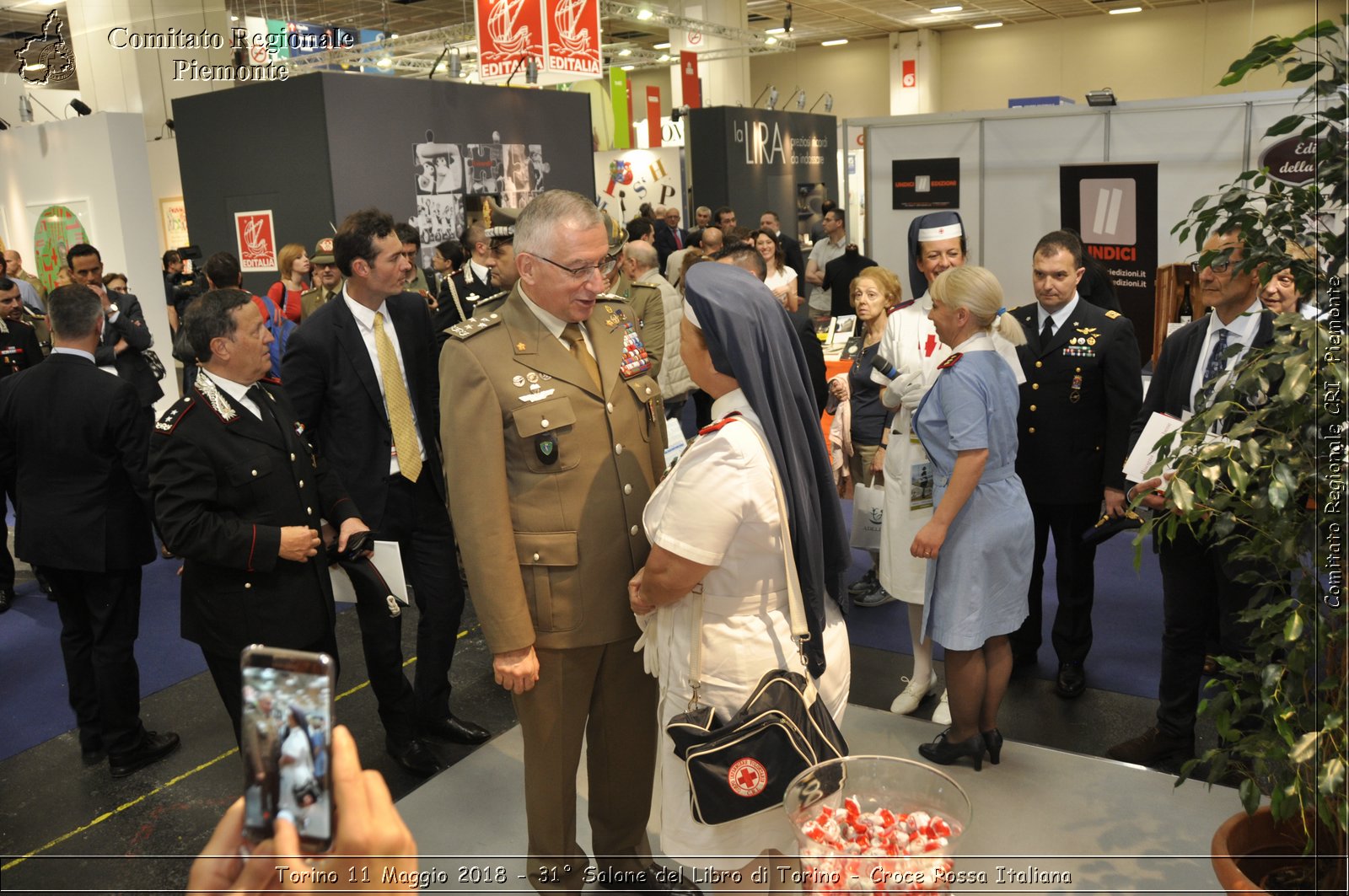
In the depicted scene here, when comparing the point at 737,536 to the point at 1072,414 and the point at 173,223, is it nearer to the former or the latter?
the point at 1072,414

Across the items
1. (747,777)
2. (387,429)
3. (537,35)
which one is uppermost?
(537,35)

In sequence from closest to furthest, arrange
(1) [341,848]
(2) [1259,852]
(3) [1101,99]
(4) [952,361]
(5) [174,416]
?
1. (1) [341,848]
2. (2) [1259,852]
3. (5) [174,416]
4. (4) [952,361]
5. (3) [1101,99]

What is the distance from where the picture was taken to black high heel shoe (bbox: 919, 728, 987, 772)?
125 inches

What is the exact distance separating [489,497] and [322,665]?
1346 mm

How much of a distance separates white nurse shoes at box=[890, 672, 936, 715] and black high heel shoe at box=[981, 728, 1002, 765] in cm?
47

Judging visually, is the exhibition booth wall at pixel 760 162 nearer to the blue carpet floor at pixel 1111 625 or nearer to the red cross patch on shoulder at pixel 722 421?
the blue carpet floor at pixel 1111 625

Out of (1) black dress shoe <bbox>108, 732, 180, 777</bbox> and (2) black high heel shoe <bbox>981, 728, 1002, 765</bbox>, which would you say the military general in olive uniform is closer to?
(2) black high heel shoe <bbox>981, 728, 1002, 765</bbox>

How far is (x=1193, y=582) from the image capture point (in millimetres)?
3172

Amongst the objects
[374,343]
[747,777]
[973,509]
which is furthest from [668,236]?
[747,777]

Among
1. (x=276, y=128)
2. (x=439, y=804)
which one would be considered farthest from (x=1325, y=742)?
(x=276, y=128)

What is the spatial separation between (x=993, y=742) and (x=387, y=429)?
7.27ft

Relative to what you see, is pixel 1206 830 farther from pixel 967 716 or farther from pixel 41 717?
pixel 41 717

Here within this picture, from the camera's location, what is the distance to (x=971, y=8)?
60.7ft

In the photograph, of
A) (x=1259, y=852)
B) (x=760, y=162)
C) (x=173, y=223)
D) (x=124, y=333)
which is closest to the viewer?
(x=1259, y=852)
